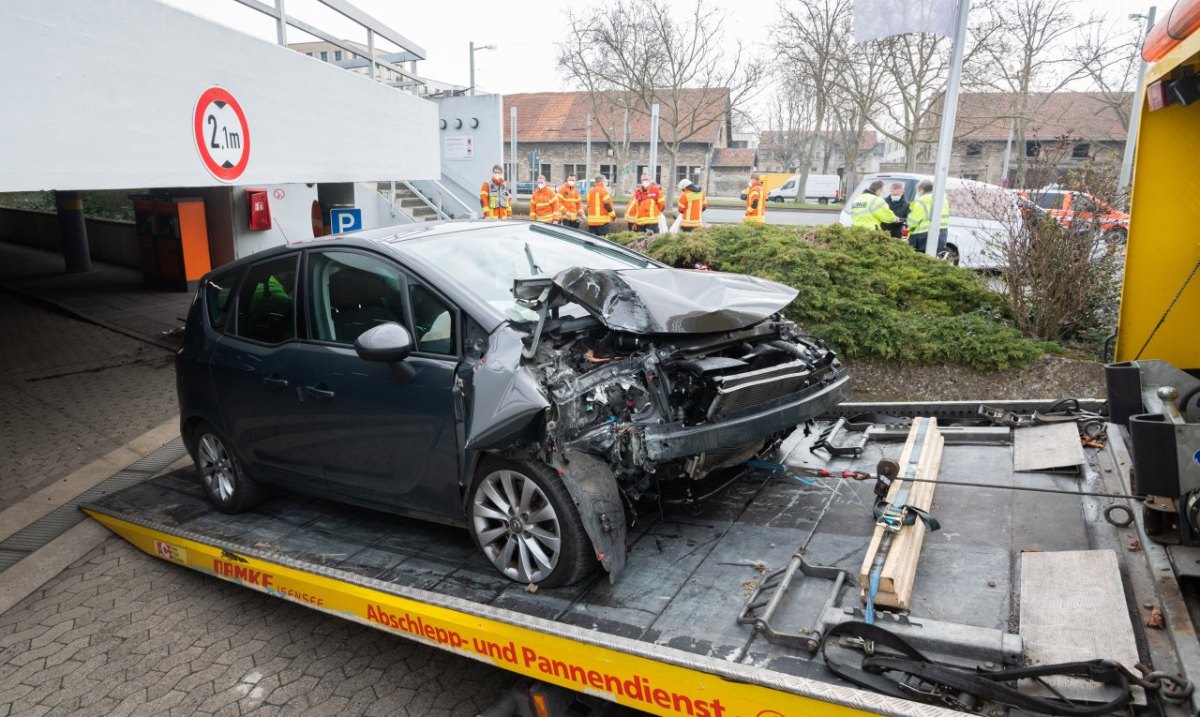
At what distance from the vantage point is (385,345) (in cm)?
334

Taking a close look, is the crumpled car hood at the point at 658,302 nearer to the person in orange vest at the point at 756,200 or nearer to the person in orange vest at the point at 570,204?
the person in orange vest at the point at 756,200

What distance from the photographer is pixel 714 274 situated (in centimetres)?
433

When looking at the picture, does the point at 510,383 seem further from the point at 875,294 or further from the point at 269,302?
the point at 875,294

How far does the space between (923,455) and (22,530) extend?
18.2 ft

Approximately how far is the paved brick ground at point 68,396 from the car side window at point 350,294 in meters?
3.38

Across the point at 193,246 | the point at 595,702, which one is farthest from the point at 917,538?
the point at 193,246

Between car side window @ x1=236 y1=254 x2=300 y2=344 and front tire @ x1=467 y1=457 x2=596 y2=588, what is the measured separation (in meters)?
1.54

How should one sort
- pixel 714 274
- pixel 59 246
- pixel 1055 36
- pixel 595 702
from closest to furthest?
1. pixel 595 702
2. pixel 714 274
3. pixel 59 246
4. pixel 1055 36

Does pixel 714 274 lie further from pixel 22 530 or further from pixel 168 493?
pixel 22 530

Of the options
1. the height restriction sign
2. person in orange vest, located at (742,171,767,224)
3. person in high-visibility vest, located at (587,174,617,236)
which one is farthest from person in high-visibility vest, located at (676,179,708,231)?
the height restriction sign

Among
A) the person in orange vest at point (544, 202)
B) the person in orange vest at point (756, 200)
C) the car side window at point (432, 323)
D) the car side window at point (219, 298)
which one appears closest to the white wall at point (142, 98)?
the car side window at point (219, 298)

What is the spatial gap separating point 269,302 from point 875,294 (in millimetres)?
5241

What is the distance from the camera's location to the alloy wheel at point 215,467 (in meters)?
4.70

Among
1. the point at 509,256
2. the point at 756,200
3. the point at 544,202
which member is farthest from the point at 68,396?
the point at 756,200
